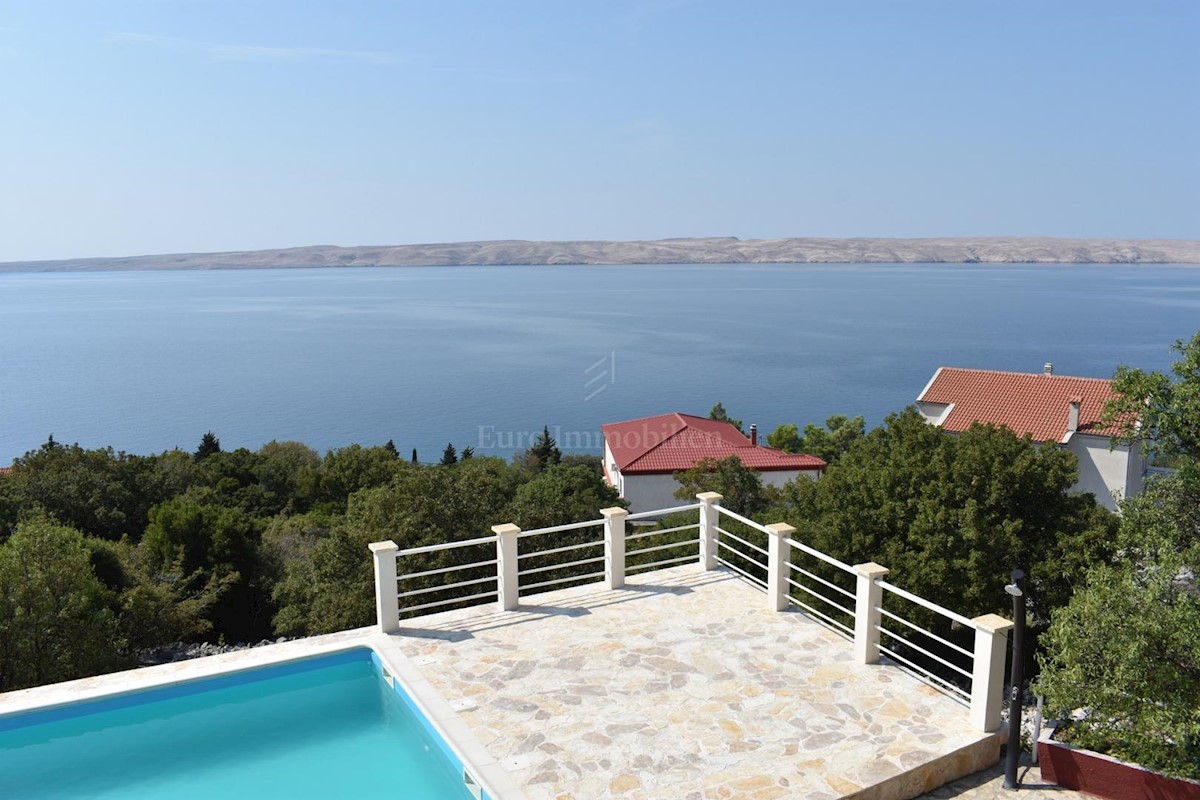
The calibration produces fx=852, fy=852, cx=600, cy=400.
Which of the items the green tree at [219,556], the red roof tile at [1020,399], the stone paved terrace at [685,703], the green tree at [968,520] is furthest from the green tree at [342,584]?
the red roof tile at [1020,399]

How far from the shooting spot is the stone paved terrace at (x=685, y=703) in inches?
240

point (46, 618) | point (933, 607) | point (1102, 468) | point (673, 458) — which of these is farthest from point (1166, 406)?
point (673, 458)

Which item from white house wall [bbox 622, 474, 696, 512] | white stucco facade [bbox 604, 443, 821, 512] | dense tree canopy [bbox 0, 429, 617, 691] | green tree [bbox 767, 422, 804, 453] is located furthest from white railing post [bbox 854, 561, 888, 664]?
green tree [bbox 767, 422, 804, 453]

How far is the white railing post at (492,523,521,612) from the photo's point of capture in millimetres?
9031

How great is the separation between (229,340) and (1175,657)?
A: 135m

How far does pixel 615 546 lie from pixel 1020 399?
32132mm

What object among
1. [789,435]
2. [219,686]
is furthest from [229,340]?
[219,686]

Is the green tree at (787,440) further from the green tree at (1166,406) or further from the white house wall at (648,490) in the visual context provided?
the green tree at (1166,406)

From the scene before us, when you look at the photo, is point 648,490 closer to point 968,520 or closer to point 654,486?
point 654,486

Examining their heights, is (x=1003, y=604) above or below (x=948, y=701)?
below

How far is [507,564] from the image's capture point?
29.8 ft

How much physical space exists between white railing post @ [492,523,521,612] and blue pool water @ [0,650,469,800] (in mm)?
1519

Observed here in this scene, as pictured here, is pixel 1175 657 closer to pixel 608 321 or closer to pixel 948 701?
pixel 948 701

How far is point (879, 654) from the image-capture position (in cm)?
801
